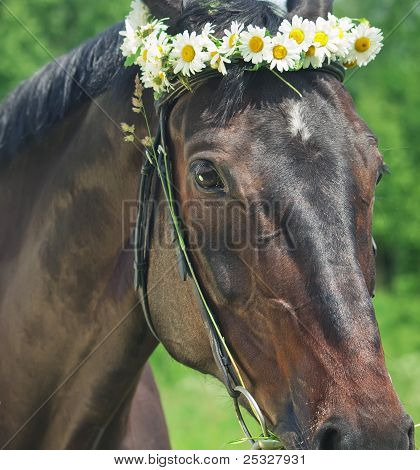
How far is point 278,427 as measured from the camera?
2637 mm

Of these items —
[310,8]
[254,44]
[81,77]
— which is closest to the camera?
[254,44]

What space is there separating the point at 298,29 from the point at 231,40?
0.27 meters

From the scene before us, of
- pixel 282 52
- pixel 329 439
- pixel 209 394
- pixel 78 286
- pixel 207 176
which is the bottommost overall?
pixel 209 394

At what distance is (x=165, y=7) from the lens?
3160 millimetres

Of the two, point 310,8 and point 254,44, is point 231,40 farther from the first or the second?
point 310,8

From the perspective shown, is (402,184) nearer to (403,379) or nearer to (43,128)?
(403,379)

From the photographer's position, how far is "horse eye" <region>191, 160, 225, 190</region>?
9.21 feet

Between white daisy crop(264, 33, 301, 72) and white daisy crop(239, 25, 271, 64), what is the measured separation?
0.08ft

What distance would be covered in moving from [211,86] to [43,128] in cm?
112

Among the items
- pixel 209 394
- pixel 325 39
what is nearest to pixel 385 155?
pixel 209 394

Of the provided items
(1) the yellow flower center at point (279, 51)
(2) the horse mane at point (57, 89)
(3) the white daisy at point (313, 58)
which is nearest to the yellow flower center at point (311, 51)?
(3) the white daisy at point (313, 58)

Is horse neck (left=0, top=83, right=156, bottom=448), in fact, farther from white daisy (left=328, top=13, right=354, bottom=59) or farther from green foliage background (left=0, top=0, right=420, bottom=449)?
white daisy (left=328, top=13, right=354, bottom=59)

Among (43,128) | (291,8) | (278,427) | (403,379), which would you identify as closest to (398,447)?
(278,427)

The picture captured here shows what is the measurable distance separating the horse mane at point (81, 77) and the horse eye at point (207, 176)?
0.29 meters
